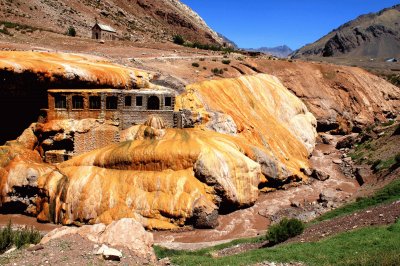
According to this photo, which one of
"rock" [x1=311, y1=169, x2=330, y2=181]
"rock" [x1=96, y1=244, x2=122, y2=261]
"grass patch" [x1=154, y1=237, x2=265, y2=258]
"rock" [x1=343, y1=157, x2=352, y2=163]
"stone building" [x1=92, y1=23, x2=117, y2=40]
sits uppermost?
"stone building" [x1=92, y1=23, x2=117, y2=40]

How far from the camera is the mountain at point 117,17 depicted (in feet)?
232

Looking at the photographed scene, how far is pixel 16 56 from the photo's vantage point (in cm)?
3422

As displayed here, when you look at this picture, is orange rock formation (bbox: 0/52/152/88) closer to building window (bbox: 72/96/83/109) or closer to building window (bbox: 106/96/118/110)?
building window (bbox: 72/96/83/109)

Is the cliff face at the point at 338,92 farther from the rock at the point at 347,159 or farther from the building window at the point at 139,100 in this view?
the building window at the point at 139,100

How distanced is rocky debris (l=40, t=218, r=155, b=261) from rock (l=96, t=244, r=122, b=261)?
810mm

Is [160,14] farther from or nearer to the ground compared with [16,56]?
farther from the ground

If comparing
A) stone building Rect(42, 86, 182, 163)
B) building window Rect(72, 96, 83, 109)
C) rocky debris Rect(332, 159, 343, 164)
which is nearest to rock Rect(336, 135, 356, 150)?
rocky debris Rect(332, 159, 343, 164)

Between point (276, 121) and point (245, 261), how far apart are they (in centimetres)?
3100

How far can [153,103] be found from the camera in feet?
115

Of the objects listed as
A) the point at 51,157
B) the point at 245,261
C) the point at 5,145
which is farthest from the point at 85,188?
the point at 245,261

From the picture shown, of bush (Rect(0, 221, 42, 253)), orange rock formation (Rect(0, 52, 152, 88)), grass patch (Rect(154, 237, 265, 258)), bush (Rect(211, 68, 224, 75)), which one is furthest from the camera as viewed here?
bush (Rect(211, 68, 224, 75))

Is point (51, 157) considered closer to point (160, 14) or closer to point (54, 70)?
point (54, 70)

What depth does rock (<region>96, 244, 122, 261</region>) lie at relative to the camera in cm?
1338

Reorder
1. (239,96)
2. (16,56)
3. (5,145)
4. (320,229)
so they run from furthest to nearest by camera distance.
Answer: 1. (239,96)
2. (16,56)
3. (5,145)
4. (320,229)
